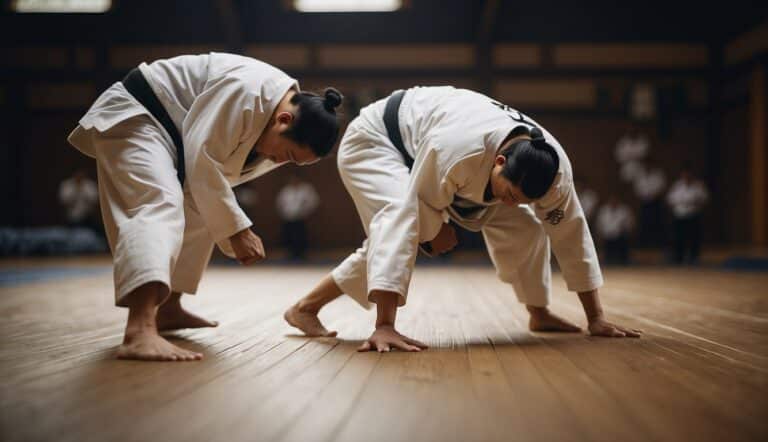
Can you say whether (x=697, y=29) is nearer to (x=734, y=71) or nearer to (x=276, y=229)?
(x=734, y=71)

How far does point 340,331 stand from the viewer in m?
2.03

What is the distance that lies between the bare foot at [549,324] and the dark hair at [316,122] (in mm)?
821

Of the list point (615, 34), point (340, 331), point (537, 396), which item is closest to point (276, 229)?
point (615, 34)

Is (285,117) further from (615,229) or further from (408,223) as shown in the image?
(615,229)

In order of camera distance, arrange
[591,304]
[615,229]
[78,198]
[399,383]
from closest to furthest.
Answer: [399,383], [591,304], [615,229], [78,198]

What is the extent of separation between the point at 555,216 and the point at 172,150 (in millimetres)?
1008

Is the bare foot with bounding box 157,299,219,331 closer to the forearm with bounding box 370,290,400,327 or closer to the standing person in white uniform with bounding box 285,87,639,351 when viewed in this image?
the standing person in white uniform with bounding box 285,87,639,351

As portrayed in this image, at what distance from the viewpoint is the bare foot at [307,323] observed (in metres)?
1.88

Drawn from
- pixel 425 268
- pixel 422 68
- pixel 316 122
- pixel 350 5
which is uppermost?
pixel 350 5

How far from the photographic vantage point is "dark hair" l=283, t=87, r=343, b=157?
5.45ft

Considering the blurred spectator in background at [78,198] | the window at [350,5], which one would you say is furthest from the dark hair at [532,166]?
the blurred spectator in background at [78,198]

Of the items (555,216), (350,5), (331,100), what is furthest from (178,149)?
(350,5)

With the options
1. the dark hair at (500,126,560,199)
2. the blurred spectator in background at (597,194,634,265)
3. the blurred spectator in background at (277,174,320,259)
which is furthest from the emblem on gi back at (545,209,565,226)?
the blurred spectator in background at (277,174,320,259)

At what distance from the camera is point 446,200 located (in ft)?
5.46
